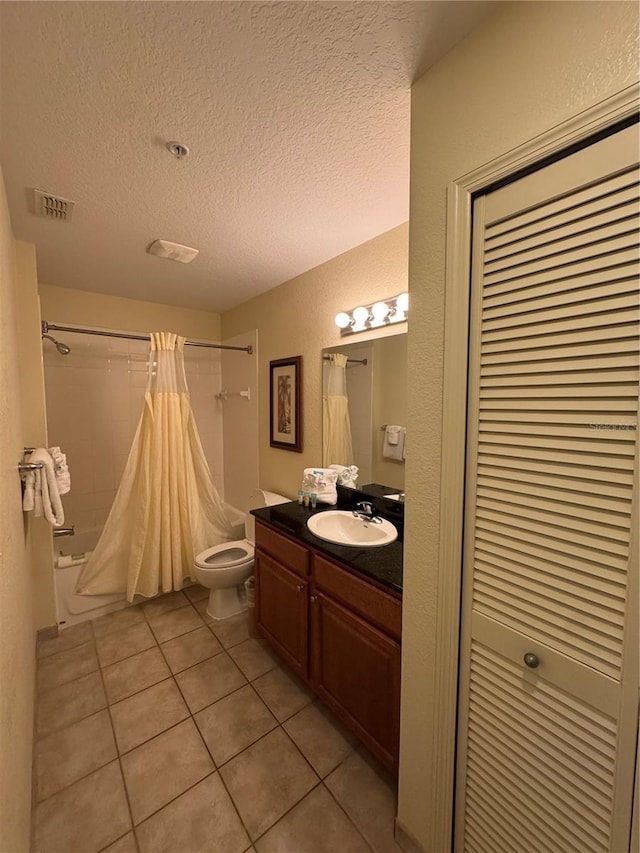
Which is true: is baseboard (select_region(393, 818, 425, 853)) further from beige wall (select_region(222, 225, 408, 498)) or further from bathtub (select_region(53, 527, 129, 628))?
bathtub (select_region(53, 527, 129, 628))

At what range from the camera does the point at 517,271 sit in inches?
30.8

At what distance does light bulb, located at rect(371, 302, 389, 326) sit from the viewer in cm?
177

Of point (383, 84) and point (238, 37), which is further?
point (383, 84)

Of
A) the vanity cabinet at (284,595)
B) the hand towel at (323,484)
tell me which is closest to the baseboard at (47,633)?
the vanity cabinet at (284,595)

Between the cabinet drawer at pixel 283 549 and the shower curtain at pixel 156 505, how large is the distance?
2.82 ft

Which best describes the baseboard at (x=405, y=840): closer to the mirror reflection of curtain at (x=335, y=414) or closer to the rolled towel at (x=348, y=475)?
the rolled towel at (x=348, y=475)

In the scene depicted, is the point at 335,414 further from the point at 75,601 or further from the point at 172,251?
the point at 75,601

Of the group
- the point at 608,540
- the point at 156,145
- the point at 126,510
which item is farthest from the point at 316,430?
the point at 608,540

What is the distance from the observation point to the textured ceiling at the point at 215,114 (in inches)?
31.6

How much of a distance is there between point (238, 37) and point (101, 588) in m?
2.80

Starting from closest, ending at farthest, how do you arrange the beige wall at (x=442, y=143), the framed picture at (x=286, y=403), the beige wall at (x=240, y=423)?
the beige wall at (x=442, y=143), the framed picture at (x=286, y=403), the beige wall at (x=240, y=423)

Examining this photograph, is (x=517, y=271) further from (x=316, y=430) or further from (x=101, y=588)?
(x=101, y=588)

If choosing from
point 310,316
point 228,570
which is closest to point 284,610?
point 228,570

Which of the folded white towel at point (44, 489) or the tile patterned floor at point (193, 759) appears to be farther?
the folded white towel at point (44, 489)
